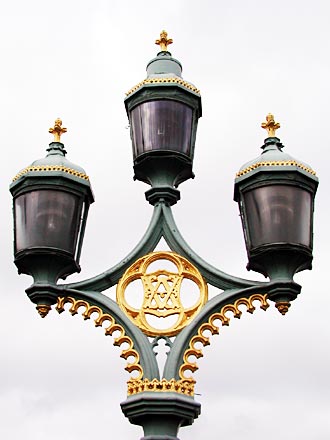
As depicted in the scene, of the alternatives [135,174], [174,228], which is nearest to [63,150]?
[135,174]

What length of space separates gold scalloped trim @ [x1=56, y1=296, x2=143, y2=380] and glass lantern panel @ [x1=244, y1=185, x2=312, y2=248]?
122 centimetres

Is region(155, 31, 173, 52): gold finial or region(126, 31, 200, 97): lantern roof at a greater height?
region(155, 31, 173, 52): gold finial

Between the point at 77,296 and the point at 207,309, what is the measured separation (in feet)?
3.37

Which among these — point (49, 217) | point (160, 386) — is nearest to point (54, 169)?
point (49, 217)

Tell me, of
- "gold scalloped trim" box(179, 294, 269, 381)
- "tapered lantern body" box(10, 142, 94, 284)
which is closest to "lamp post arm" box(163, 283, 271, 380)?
"gold scalloped trim" box(179, 294, 269, 381)

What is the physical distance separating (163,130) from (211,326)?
1.84 meters

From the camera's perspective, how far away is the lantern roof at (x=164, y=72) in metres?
8.12

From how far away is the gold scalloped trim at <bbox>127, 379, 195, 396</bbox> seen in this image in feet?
21.5

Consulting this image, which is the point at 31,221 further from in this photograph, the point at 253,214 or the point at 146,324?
the point at 253,214

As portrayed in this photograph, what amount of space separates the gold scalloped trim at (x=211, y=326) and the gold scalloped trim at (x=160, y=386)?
0.07m

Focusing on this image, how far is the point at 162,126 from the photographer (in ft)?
26.0

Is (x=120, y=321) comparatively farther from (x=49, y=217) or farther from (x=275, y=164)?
(x=275, y=164)

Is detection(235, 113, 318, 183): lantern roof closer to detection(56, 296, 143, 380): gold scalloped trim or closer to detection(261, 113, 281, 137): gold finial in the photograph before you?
detection(261, 113, 281, 137): gold finial

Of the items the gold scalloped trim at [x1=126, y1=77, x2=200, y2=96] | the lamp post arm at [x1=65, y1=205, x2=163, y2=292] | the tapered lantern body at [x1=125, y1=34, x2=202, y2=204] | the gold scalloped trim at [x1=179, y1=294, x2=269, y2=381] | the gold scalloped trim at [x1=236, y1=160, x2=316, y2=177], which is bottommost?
the gold scalloped trim at [x1=179, y1=294, x2=269, y2=381]
